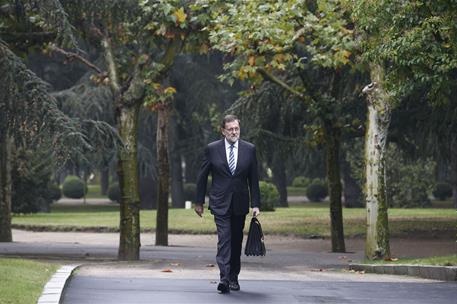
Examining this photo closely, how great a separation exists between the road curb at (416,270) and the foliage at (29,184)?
86.8 ft

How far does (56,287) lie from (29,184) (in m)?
33.9

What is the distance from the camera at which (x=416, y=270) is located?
16.9 metres

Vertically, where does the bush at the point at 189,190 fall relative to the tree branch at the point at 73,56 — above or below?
below

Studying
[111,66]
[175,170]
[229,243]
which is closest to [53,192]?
[175,170]

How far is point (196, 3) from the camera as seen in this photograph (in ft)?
69.9

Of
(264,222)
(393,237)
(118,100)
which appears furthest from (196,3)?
(264,222)

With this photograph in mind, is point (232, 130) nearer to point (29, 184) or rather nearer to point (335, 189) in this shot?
point (335, 189)

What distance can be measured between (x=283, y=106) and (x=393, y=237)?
481cm

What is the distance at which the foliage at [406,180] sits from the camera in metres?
54.1

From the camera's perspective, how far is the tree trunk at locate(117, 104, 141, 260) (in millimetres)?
21141

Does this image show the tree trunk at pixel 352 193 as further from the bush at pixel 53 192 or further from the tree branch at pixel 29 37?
the tree branch at pixel 29 37

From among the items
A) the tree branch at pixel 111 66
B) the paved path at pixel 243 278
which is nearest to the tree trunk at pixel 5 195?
the paved path at pixel 243 278

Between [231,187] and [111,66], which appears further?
[111,66]

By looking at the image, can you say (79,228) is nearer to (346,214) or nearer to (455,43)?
(346,214)
